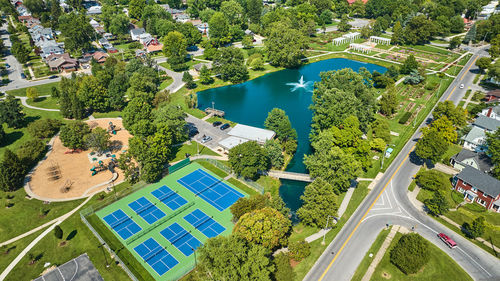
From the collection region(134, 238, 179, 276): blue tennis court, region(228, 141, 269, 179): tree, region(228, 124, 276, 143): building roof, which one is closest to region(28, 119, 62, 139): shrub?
region(228, 124, 276, 143): building roof

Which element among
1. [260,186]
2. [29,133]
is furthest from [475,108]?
[29,133]

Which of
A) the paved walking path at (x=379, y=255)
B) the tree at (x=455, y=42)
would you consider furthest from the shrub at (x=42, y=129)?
the tree at (x=455, y=42)

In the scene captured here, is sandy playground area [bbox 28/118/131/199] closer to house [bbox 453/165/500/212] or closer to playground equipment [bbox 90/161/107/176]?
playground equipment [bbox 90/161/107/176]

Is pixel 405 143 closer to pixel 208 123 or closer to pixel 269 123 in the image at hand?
pixel 269 123

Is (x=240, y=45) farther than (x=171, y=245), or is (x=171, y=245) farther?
(x=240, y=45)

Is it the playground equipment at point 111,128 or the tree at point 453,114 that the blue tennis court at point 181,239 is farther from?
the tree at point 453,114
